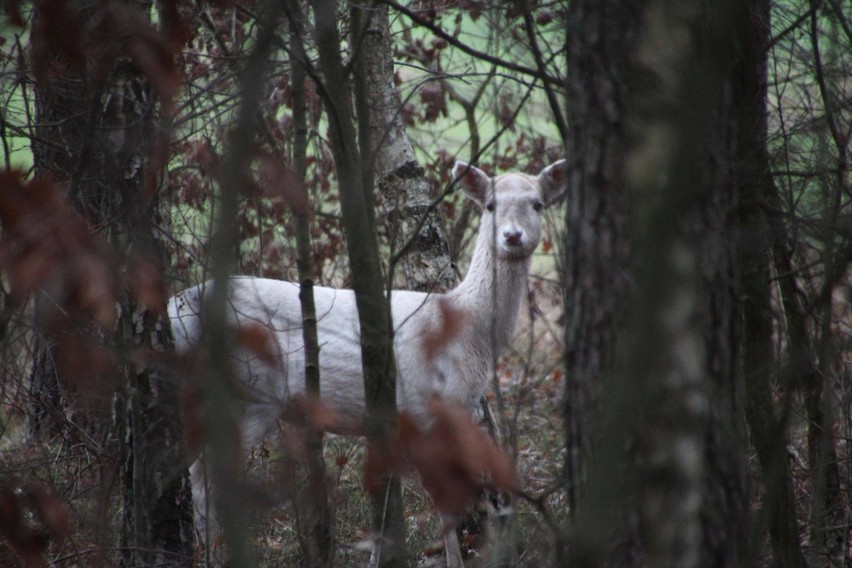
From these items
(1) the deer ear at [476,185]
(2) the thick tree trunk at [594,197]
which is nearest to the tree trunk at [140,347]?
(2) the thick tree trunk at [594,197]

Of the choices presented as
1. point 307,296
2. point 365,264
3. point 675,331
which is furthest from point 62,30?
point 307,296

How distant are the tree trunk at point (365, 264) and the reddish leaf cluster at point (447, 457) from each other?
2.90ft

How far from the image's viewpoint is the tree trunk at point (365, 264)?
288 centimetres

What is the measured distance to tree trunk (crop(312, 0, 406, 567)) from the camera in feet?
9.44

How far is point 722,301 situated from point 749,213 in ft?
5.52

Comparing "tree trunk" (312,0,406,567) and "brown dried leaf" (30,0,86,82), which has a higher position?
"brown dried leaf" (30,0,86,82)

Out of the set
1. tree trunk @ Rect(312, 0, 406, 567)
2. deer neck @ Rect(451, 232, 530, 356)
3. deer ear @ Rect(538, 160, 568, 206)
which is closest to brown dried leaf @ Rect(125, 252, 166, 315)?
tree trunk @ Rect(312, 0, 406, 567)

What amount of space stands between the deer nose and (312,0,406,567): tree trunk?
269 cm

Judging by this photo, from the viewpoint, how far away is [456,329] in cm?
201

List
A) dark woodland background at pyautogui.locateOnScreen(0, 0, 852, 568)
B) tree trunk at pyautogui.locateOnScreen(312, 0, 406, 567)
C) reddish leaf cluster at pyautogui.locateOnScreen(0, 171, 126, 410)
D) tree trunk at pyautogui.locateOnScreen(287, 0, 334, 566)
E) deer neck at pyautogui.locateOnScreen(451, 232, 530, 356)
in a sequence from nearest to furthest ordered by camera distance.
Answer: dark woodland background at pyautogui.locateOnScreen(0, 0, 852, 568) → reddish leaf cluster at pyautogui.locateOnScreen(0, 171, 126, 410) → tree trunk at pyautogui.locateOnScreen(312, 0, 406, 567) → tree trunk at pyautogui.locateOnScreen(287, 0, 334, 566) → deer neck at pyautogui.locateOnScreen(451, 232, 530, 356)

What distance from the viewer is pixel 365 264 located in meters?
2.99

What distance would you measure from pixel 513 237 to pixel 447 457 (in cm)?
404

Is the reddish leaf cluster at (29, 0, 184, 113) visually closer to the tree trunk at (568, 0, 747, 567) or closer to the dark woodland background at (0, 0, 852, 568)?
the dark woodland background at (0, 0, 852, 568)

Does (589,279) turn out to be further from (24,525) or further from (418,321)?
(418,321)
